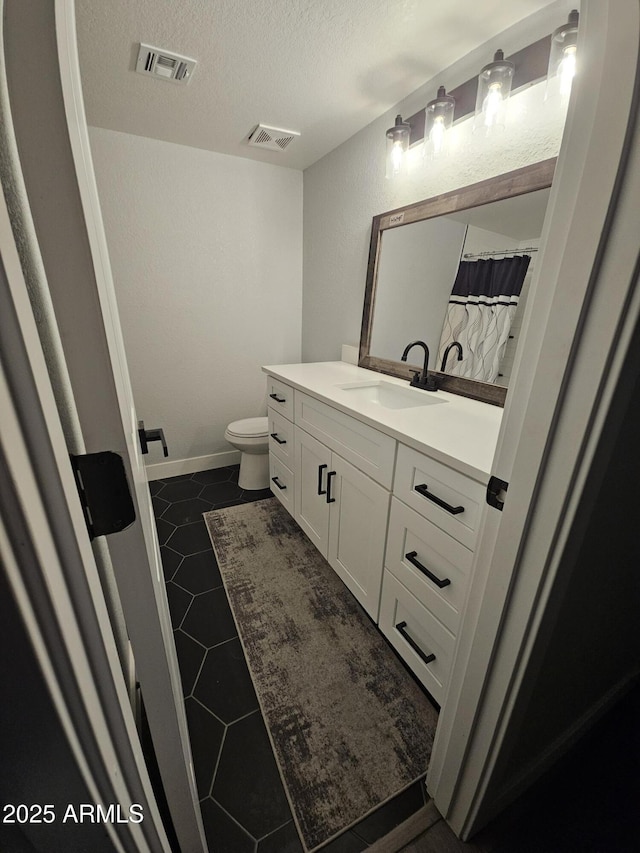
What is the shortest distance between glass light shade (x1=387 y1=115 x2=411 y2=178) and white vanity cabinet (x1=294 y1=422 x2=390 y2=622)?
141 cm

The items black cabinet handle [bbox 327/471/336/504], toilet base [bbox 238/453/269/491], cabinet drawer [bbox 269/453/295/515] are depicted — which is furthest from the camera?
toilet base [bbox 238/453/269/491]

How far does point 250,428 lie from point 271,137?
70.1 inches

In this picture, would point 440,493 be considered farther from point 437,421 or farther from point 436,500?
point 437,421

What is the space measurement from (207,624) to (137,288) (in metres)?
2.06

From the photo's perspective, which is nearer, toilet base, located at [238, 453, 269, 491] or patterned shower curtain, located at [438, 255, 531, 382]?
patterned shower curtain, located at [438, 255, 531, 382]

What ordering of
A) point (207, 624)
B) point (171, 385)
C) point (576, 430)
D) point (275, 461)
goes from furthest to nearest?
1. point (171, 385)
2. point (275, 461)
3. point (207, 624)
4. point (576, 430)

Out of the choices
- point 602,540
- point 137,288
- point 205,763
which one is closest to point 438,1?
point 602,540

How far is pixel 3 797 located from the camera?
32 cm

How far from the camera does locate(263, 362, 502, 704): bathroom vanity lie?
0.99 meters

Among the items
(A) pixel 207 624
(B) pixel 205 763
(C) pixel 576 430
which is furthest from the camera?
(A) pixel 207 624

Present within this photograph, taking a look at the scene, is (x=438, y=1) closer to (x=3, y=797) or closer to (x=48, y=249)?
(x=48, y=249)

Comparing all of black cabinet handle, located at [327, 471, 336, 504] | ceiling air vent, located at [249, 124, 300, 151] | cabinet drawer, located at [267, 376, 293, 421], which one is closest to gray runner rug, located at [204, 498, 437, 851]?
black cabinet handle, located at [327, 471, 336, 504]

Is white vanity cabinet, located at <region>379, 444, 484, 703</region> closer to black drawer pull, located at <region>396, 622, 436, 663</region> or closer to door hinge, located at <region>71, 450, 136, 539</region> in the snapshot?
black drawer pull, located at <region>396, 622, 436, 663</region>

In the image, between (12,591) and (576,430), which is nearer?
(12,591)
